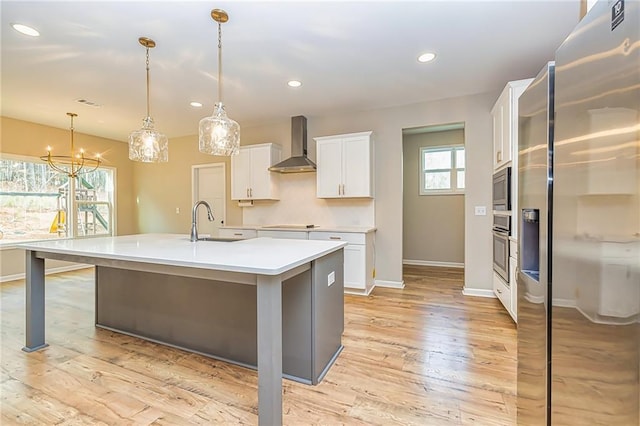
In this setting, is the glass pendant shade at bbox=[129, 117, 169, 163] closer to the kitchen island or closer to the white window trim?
the kitchen island

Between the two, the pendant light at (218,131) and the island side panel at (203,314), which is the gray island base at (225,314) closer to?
the island side panel at (203,314)

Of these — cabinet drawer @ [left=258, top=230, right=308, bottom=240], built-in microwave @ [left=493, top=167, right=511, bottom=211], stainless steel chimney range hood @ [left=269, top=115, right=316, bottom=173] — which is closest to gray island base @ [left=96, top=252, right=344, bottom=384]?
cabinet drawer @ [left=258, top=230, right=308, bottom=240]

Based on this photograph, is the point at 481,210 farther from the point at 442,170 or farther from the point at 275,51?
the point at 275,51

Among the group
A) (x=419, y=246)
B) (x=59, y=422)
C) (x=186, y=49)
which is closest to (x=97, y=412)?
(x=59, y=422)

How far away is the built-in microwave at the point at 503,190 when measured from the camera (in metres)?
2.80

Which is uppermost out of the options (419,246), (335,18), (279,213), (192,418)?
(335,18)

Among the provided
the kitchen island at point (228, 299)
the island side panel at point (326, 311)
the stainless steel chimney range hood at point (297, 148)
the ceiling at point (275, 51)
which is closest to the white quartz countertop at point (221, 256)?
the kitchen island at point (228, 299)

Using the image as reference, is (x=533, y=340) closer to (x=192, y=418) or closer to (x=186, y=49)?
(x=192, y=418)

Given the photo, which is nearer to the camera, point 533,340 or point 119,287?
point 533,340

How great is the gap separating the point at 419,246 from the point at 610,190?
17.5 ft

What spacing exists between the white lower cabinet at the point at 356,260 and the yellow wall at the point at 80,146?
4.91 m

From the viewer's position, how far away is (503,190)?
9.51ft

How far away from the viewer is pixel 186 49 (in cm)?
262

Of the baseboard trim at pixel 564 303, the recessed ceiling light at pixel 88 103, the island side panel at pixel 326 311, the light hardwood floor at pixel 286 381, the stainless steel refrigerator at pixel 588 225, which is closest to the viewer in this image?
the stainless steel refrigerator at pixel 588 225
